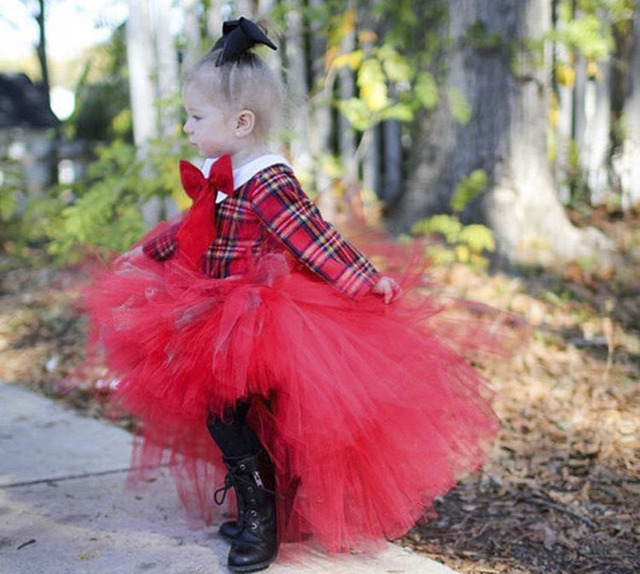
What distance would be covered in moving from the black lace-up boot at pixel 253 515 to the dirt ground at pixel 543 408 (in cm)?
53

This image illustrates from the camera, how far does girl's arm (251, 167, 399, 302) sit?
2.63 metres

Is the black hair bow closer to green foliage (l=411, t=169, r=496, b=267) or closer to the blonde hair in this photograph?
the blonde hair

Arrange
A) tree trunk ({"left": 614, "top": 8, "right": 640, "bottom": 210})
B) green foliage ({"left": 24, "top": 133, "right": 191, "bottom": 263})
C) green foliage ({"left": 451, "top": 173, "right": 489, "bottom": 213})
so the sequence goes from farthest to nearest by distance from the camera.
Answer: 1. tree trunk ({"left": 614, "top": 8, "right": 640, "bottom": 210})
2. green foliage ({"left": 451, "top": 173, "right": 489, "bottom": 213})
3. green foliage ({"left": 24, "top": 133, "right": 191, "bottom": 263})

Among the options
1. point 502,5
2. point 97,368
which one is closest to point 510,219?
point 502,5

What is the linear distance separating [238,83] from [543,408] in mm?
2337

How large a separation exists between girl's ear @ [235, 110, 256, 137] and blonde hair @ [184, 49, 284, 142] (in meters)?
0.02

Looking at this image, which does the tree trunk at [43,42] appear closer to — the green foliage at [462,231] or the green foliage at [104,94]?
the green foliage at [104,94]

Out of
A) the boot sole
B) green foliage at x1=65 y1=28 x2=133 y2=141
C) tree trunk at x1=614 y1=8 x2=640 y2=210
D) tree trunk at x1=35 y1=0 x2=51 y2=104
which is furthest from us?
tree trunk at x1=35 y1=0 x2=51 y2=104

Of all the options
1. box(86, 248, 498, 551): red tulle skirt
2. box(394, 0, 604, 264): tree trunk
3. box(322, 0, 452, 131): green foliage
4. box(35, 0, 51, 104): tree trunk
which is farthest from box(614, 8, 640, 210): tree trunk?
box(35, 0, 51, 104): tree trunk

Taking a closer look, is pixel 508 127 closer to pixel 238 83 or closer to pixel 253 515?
pixel 238 83

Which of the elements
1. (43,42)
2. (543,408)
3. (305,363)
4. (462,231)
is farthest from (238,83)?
(43,42)

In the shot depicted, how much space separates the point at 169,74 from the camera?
6070 mm

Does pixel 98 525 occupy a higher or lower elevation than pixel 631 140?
lower

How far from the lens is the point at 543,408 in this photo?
13.9ft
